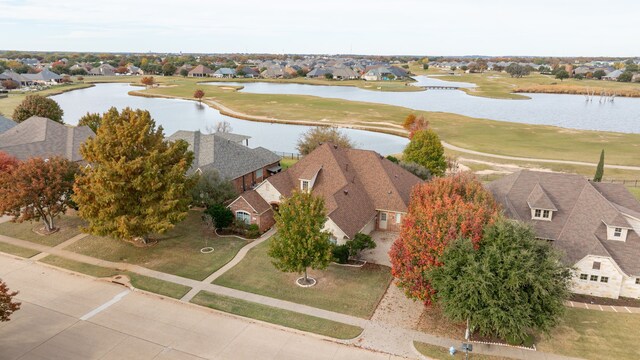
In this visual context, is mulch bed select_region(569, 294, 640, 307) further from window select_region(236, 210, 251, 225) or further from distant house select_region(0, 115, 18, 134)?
distant house select_region(0, 115, 18, 134)

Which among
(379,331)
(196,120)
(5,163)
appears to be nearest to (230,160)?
(5,163)

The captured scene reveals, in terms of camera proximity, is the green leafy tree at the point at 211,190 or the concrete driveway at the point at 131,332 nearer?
the concrete driveway at the point at 131,332

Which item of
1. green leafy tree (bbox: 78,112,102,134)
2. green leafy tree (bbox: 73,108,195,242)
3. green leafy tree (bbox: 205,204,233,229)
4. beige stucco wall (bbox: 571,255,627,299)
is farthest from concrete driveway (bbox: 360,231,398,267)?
green leafy tree (bbox: 78,112,102,134)

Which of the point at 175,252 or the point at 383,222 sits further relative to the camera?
the point at 383,222

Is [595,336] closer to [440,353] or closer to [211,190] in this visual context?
[440,353]

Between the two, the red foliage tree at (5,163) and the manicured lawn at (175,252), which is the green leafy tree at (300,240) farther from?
the red foliage tree at (5,163)

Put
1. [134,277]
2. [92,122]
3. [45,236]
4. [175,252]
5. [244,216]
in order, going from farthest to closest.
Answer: [92,122], [244,216], [45,236], [175,252], [134,277]

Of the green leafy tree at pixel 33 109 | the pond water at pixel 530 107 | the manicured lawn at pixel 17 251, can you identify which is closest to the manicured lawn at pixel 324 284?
the manicured lawn at pixel 17 251
